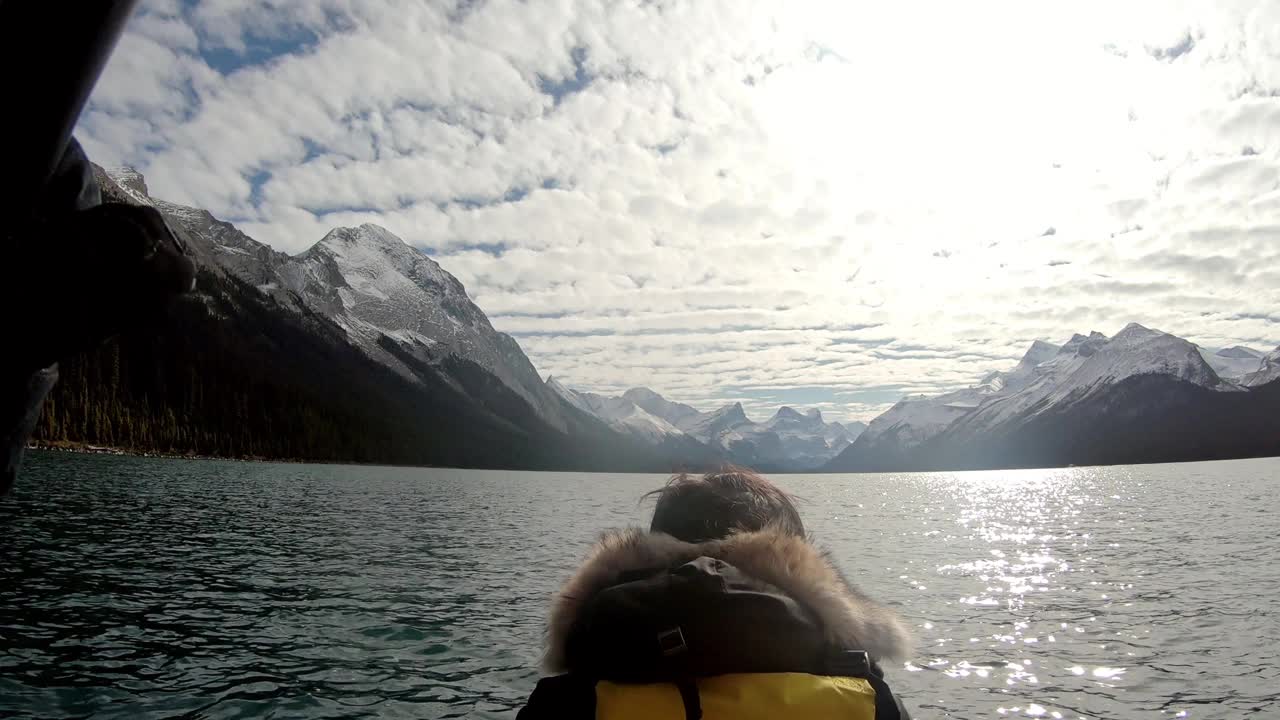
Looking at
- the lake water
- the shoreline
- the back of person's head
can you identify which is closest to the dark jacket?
the back of person's head

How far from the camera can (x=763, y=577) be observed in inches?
175

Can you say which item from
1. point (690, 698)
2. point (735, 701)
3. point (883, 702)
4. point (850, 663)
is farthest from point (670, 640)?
point (883, 702)

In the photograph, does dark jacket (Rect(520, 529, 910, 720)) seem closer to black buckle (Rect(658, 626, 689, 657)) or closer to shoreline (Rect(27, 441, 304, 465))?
black buckle (Rect(658, 626, 689, 657))

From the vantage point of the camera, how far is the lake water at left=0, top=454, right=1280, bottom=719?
15344 millimetres

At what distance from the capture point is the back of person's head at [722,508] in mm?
5262

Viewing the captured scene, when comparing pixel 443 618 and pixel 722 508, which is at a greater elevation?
pixel 722 508

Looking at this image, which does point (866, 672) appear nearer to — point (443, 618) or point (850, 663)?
point (850, 663)

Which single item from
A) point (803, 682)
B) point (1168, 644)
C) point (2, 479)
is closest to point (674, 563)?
point (803, 682)

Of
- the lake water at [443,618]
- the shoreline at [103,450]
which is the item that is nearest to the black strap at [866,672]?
the lake water at [443,618]

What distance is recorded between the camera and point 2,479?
5.77 ft

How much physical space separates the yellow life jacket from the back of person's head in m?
1.05

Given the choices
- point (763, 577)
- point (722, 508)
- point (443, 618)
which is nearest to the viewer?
point (763, 577)

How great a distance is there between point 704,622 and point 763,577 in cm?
46

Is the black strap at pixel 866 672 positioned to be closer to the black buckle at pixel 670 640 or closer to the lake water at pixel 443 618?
the black buckle at pixel 670 640
